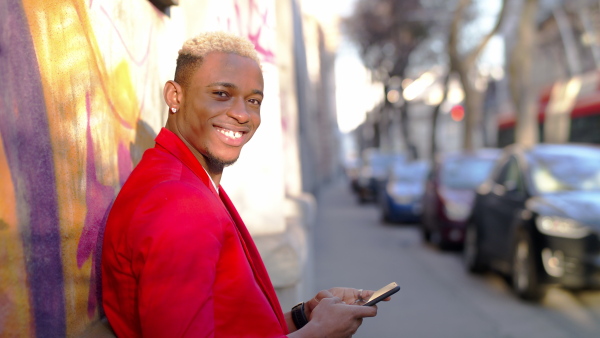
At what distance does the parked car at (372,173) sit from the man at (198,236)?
24.9m

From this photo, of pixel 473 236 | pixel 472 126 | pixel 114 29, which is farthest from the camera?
pixel 472 126

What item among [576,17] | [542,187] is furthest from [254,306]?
[576,17]

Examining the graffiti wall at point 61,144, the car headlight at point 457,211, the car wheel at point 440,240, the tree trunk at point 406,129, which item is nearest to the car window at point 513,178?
the car headlight at point 457,211

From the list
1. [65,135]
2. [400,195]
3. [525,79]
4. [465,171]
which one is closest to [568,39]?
[525,79]

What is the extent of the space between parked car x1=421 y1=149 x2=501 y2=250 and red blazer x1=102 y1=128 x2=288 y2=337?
10.4 m

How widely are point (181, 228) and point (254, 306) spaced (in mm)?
297

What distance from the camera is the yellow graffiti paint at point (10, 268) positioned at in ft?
5.84

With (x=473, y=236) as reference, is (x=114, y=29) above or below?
above

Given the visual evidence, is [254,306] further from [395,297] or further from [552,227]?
[395,297]

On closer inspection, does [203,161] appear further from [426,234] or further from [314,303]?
[426,234]

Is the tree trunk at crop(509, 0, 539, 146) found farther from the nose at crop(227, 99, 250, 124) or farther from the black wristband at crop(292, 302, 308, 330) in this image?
the nose at crop(227, 99, 250, 124)

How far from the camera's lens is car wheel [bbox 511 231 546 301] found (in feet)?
25.1

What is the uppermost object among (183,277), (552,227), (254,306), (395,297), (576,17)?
(576,17)

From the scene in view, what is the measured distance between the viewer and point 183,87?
2.22 m
